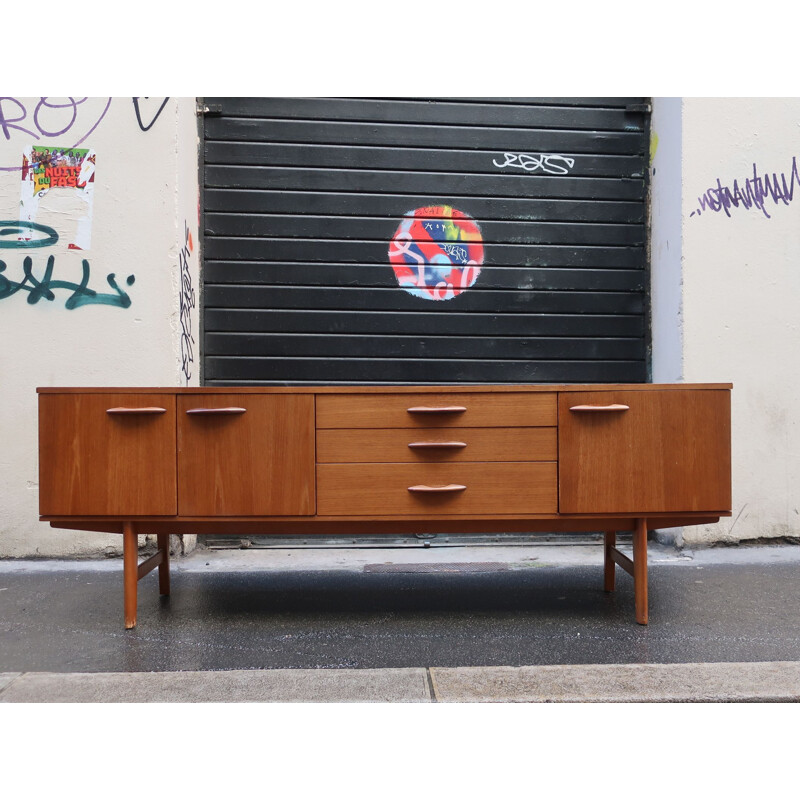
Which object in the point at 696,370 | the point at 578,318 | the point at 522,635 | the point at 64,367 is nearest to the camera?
the point at 522,635

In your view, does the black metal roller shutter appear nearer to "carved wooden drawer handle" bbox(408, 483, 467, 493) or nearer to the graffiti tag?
the graffiti tag

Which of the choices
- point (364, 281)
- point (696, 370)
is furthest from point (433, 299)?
point (696, 370)

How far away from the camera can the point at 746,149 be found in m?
4.63

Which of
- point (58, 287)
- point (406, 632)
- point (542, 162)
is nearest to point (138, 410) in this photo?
point (406, 632)

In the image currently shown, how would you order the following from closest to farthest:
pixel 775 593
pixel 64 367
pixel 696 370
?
pixel 775 593 < pixel 64 367 < pixel 696 370

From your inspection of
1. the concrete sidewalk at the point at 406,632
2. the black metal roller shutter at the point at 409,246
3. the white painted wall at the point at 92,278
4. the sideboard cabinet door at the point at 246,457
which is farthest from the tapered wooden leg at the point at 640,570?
the white painted wall at the point at 92,278

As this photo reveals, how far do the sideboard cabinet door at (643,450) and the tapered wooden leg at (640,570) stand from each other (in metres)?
0.12

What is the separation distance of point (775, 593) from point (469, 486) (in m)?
1.90

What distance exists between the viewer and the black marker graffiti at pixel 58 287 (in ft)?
14.1

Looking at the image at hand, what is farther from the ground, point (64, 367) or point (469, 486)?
point (64, 367)

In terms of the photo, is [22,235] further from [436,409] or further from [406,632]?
[406,632]

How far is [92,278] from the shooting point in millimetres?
4336

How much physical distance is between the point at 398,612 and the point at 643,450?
54.7 inches

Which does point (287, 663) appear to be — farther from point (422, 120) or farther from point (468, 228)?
point (422, 120)
